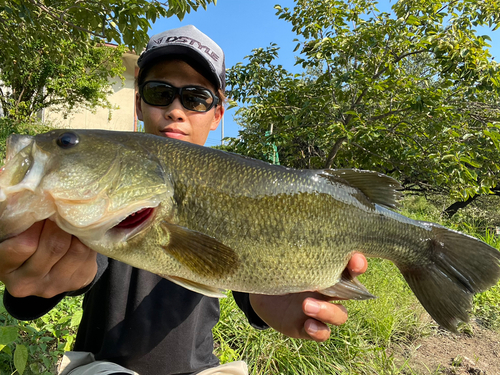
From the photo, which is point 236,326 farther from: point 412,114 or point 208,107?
point 412,114

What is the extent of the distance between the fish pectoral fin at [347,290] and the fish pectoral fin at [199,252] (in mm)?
586

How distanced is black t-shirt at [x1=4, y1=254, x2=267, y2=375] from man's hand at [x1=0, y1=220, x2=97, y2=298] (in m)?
0.41

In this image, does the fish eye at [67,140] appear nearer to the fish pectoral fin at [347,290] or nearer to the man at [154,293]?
the man at [154,293]

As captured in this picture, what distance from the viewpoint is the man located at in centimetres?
135

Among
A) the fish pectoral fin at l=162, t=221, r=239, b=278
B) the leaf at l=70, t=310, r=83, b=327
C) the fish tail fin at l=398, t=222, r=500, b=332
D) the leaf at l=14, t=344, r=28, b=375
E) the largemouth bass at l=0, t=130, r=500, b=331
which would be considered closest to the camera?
the largemouth bass at l=0, t=130, r=500, b=331

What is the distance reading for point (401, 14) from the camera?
5.71 metres

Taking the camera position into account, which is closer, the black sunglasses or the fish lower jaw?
the fish lower jaw

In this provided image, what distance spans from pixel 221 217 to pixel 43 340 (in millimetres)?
2200

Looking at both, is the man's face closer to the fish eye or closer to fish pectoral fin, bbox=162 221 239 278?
the fish eye

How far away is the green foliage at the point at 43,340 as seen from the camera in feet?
7.54

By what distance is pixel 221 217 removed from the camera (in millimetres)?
1402

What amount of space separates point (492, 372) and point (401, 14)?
18.5 ft

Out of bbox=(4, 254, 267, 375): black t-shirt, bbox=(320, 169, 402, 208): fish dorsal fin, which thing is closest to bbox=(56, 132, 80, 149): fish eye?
bbox=(4, 254, 267, 375): black t-shirt

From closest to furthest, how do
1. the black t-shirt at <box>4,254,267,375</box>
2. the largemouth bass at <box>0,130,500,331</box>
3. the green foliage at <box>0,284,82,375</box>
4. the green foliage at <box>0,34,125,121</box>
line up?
the largemouth bass at <box>0,130,500,331</box>
the black t-shirt at <box>4,254,267,375</box>
the green foliage at <box>0,284,82,375</box>
the green foliage at <box>0,34,125,121</box>
